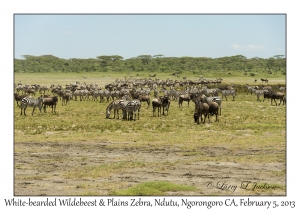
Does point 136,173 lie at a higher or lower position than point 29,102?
lower

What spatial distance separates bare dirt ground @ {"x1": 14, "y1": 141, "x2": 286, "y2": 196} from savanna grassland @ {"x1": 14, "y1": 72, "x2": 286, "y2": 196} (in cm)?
3

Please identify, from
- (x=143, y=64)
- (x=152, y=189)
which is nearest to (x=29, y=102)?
(x=152, y=189)

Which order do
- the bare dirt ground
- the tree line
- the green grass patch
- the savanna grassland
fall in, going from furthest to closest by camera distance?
the tree line
the savanna grassland
the bare dirt ground
the green grass patch

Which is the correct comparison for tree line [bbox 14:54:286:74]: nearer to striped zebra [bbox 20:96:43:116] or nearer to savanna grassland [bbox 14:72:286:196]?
striped zebra [bbox 20:96:43:116]

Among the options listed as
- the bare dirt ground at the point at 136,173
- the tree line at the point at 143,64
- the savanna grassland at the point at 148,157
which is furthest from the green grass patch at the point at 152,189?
the tree line at the point at 143,64

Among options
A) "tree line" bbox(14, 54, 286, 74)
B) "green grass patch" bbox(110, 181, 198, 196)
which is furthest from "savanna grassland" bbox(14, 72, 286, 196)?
"tree line" bbox(14, 54, 286, 74)

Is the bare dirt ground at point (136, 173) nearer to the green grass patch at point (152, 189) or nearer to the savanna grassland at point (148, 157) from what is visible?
the savanna grassland at point (148, 157)

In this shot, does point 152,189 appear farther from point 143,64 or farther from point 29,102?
point 143,64

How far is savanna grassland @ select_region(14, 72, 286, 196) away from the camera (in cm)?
1236

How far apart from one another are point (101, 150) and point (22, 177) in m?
5.44

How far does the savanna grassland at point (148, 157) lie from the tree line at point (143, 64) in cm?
10498

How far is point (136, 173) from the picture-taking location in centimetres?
1416

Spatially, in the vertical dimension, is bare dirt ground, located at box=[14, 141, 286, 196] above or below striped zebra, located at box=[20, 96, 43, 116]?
below

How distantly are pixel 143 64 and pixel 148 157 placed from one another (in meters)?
131
